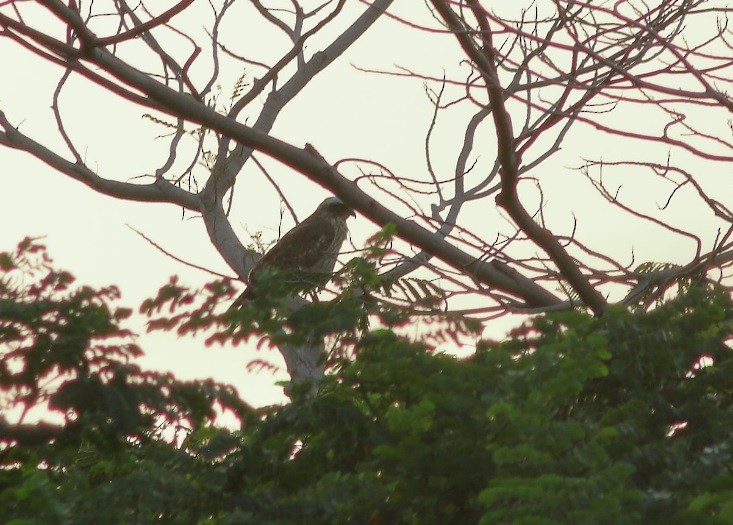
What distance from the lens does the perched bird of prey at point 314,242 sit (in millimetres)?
9719

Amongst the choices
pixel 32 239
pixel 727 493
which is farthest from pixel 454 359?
pixel 32 239

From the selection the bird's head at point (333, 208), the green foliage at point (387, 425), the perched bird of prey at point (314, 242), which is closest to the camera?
the green foliage at point (387, 425)

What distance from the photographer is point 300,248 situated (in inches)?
388

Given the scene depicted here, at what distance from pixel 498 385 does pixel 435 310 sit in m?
1.26

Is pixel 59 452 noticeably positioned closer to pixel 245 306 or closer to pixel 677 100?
pixel 245 306

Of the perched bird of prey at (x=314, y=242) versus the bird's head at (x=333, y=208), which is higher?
the bird's head at (x=333, y=208)

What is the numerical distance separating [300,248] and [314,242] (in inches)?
7.5

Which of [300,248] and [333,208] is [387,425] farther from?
[333,208]

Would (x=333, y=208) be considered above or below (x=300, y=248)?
above

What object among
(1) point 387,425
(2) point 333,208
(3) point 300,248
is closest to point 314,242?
(3) point 300,248

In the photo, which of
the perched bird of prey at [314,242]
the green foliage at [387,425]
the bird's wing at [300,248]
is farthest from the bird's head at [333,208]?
the green foliage at [387,425]

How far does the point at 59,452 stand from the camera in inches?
133

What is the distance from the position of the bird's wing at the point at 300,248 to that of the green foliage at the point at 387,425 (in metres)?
6.10

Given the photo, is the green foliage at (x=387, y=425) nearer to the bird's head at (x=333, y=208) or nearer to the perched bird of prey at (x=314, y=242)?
the perched bird of prey at (x=314, y=242)
